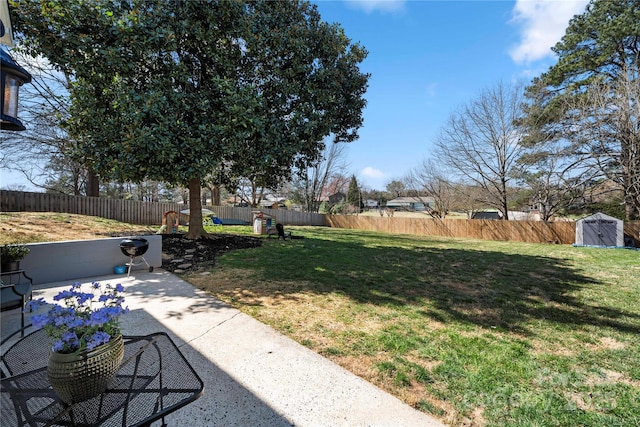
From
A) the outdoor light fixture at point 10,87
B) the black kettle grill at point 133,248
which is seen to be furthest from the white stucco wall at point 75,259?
the outdoor light fixture at point 10,87

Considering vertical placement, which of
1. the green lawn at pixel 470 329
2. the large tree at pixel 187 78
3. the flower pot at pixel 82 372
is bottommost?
the green lawn at pixel 470 329

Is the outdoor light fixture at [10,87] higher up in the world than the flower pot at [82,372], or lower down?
higher up

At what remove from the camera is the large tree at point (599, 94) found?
11.3m

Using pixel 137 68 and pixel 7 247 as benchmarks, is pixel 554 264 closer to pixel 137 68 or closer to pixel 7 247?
pixel 7 247

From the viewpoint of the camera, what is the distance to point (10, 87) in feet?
7.72

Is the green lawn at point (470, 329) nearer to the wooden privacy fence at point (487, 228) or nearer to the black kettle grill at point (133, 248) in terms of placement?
the black kettle grill at point (133, 248)

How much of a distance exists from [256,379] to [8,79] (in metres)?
3.14

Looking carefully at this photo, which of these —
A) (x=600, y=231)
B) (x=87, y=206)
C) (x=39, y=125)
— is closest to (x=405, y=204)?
(x=600, y=231)

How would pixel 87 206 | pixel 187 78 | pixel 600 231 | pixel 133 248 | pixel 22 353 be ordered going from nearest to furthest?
pixel 22 353, pixel 133 248, pixel 187 78, pixel 600 231, pixel 87 206

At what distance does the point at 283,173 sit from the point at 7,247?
7042 mm

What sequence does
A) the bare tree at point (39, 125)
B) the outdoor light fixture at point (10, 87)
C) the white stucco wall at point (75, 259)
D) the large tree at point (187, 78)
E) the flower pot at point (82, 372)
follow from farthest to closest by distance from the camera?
the bare tree at point (39, 125) → the large tree at point (187, 78) → the white stucco wall at point (75, 259) → the outdoor light fixture at point (10, 87) → the flower pot at point (82, 372)

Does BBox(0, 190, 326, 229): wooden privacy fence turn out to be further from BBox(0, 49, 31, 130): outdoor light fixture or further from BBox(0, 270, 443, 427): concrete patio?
BBox(0, 49, 31, 130): outdoor light fixture

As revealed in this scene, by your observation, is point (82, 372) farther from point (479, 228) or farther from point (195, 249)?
point (479, 228)

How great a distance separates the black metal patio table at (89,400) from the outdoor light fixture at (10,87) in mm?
1803
